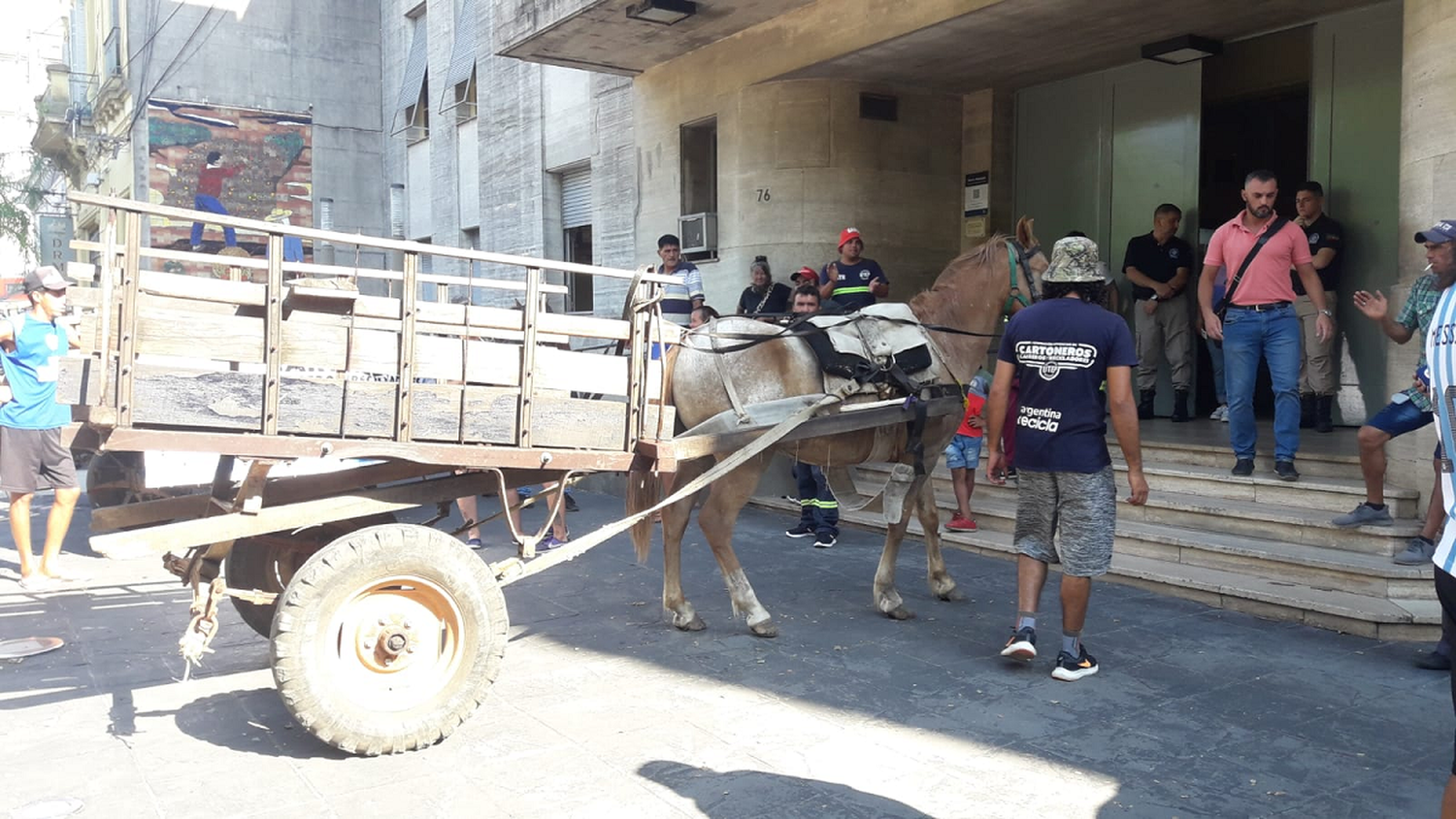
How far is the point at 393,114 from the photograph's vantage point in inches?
890

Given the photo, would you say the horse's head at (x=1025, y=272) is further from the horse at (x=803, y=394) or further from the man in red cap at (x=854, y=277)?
the man in red cap at (x=854, y=277)

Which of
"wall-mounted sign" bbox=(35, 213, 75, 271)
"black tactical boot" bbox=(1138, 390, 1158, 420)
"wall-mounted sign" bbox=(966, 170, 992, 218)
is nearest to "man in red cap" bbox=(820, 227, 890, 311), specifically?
"wall-mounted sign" bbox=(966, 170, 992, 218)

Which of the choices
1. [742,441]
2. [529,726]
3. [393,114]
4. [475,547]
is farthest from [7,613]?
[393,114]

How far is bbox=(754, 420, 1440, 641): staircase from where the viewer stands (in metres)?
5.75

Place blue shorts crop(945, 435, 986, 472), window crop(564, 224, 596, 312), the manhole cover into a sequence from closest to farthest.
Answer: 1. the manhole cover
2. blue shorts crop(945, 435, 986, 472)
3. window crop(564, 224, 596, 312)

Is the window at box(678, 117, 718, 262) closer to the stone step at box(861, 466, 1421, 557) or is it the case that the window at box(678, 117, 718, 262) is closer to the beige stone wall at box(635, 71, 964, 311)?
the beige stone wall at box(635, 71, 964, 311)

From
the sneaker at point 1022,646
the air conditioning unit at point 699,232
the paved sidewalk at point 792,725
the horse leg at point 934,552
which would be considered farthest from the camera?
the air conditioning unit at point 699,232

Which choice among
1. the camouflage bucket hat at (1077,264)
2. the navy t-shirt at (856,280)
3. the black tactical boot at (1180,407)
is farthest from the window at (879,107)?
the camouflage bucket hat at (1077,264)

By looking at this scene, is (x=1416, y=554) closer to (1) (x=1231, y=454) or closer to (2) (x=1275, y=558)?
(2) (x=1275, y=558)

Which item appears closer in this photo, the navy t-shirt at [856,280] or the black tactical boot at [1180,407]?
the navy t-shirt at [856,280]

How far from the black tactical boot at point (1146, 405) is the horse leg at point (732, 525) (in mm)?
6022

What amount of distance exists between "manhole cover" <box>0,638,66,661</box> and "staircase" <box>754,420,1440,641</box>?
20.0ft

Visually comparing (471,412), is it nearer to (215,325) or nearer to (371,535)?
(371,535)

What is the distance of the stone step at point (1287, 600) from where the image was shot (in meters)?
5.54
